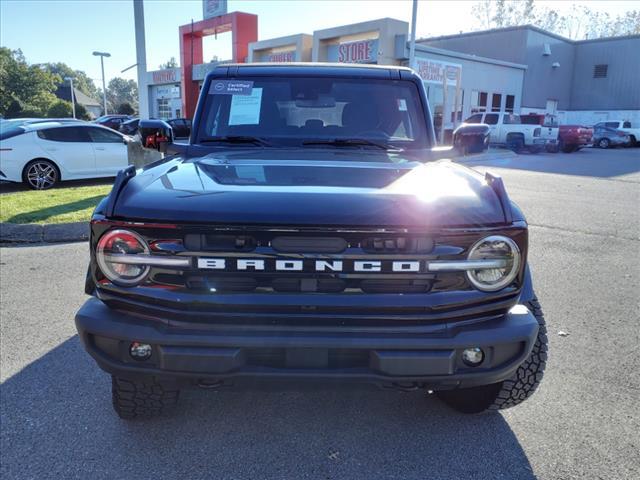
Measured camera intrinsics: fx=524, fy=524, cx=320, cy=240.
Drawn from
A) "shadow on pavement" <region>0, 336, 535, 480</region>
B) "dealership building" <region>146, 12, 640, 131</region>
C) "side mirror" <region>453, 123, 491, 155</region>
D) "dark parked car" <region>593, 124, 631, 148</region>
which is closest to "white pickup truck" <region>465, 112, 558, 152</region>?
"dealership building" <region>146, 12, 640, 131</region>

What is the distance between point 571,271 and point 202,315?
16.1 ft

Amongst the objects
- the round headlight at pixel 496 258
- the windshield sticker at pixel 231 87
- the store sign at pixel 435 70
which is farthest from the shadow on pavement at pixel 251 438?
the store sign at pixel 435 70

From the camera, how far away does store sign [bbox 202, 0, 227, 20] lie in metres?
26.5

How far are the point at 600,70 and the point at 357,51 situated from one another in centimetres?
2782

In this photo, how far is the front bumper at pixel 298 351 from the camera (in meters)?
2.04

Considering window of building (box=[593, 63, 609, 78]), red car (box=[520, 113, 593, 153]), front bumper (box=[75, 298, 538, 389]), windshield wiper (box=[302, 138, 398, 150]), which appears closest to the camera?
front bumper (box=[75, 298, 538, 389])

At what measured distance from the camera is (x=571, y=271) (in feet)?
18.9

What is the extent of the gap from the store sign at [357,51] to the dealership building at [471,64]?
4 centimetres

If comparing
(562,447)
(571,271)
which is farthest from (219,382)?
(571,271)

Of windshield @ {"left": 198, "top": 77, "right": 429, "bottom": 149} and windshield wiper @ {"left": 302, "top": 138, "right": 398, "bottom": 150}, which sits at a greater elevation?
windshield @ {"left": 198, "top": 77, "right": 429, "bottom": 149}

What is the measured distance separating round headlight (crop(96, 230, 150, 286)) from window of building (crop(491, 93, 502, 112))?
3416cm

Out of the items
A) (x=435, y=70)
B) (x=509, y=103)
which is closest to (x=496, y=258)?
(x=435, y=70)

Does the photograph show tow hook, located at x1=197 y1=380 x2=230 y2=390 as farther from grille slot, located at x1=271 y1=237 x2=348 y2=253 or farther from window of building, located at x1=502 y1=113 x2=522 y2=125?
window of building, located at x1=502 y1=113 x2=522 y2=125

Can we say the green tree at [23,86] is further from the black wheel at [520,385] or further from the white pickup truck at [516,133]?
the black wheel at [520,385]
